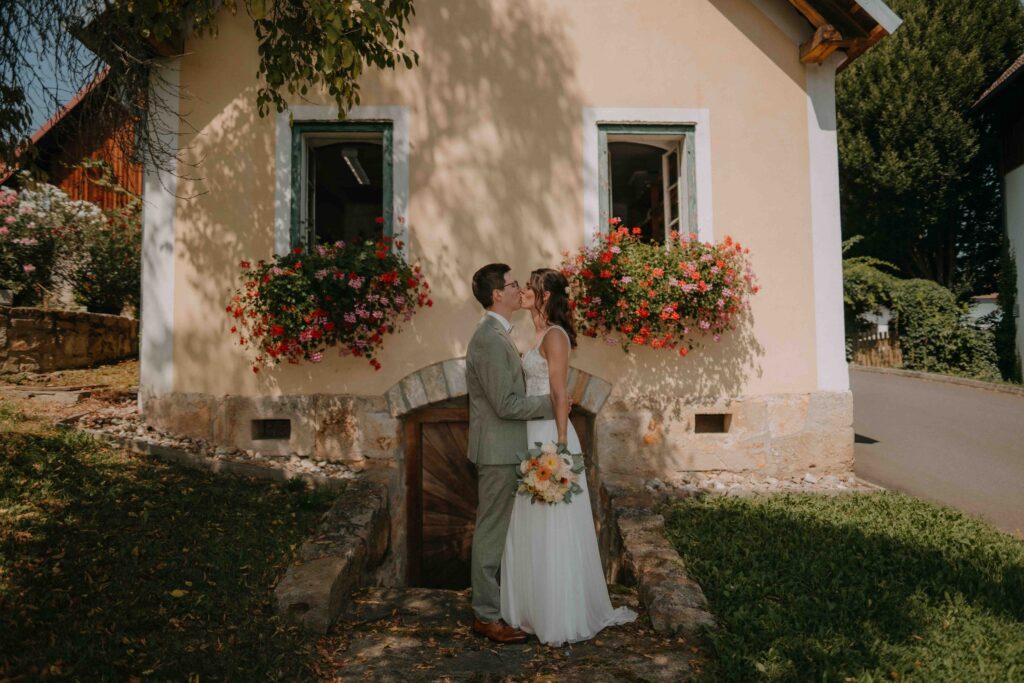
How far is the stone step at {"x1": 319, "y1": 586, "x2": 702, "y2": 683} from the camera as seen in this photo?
312 centimetres

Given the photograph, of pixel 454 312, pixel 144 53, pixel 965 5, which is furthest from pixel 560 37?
pixel 965 5

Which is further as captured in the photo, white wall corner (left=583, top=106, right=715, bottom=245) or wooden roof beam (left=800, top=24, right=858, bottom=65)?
white wall corner (left=583, top=106, right=715, bottom=245)

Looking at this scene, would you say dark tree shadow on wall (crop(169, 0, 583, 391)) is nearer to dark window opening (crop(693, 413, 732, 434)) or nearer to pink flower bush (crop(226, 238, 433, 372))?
pink flower bush (crop(226, 238, 433, 372))

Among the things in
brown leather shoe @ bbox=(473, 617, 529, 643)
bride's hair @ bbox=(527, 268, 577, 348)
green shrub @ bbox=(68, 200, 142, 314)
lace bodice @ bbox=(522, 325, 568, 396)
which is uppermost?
green shrub @ bbox=(68, 200, 142, 314)

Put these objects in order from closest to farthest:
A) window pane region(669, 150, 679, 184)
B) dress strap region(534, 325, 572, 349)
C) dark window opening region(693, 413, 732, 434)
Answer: dress strap region(534, 325, 572, 349) < dark window opening region(693, 413, 732, 434) < window pane region(669, 150, 679, 184)

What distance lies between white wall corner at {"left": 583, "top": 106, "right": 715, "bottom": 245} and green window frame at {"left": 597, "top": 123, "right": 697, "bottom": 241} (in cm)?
4

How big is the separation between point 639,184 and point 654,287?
5.05m

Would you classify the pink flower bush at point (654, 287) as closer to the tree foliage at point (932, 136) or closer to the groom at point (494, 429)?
the groom at point (494, 429)

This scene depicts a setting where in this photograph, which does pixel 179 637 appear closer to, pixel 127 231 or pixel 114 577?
pixel 114 577

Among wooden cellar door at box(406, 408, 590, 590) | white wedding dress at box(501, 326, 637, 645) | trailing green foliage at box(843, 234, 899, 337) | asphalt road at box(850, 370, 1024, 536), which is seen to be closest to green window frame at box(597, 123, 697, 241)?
wooden cellar door at box(406, 408, 590, 590)

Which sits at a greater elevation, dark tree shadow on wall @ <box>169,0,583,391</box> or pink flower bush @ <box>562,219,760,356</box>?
dark tree shadow on wall @ <box>169,0,583,391</box>

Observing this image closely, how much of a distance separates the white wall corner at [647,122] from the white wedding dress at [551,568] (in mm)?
2501

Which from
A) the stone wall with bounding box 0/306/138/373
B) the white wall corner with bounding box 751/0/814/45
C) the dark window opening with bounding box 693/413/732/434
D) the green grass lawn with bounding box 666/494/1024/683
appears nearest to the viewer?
the green grass lawn with bounding box 666/494/1024/683

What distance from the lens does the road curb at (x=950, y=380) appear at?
471 inches
